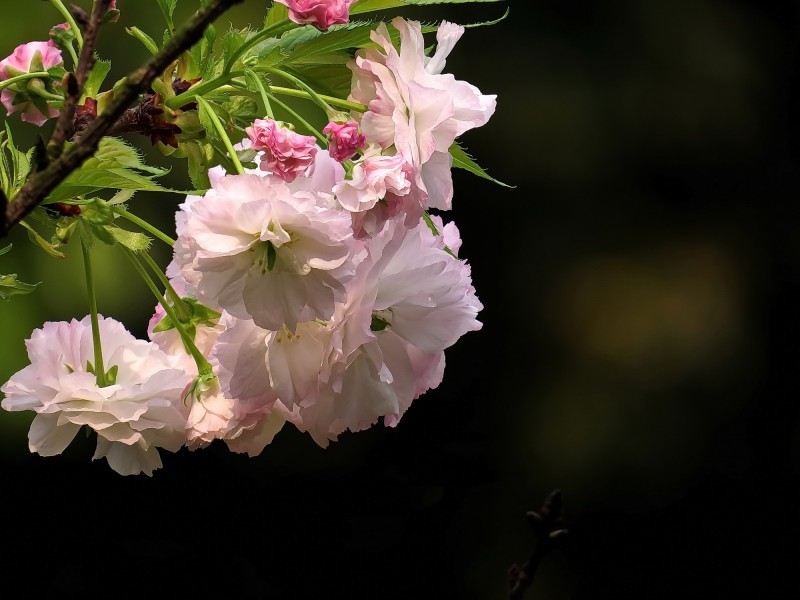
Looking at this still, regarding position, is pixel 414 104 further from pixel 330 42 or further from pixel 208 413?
pixel 208 413

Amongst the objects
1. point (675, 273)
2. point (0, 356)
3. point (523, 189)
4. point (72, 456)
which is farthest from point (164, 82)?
point (675, 273)

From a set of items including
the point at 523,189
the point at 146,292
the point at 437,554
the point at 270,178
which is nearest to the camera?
the point at 270,178

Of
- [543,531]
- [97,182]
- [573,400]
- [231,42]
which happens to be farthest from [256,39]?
[573,400]

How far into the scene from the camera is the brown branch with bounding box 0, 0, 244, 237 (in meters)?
0.36

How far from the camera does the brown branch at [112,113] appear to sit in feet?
1.20

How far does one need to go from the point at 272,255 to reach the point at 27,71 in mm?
232

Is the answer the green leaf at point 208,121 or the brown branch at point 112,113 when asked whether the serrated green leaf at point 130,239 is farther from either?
the brown branch at point 112,113

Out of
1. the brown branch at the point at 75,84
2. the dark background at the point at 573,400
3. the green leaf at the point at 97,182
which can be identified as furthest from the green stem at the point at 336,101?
A: the dark background at the point at 573,400

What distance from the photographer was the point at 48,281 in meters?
2.43

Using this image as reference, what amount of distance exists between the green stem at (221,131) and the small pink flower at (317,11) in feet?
0.23

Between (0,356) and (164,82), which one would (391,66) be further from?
(0,356)

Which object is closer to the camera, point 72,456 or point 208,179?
point 208,179

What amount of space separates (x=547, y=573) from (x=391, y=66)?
295 cm

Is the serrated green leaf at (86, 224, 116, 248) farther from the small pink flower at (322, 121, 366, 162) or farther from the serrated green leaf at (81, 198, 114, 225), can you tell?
the small pink flower at (322, 121, 366, 162)
